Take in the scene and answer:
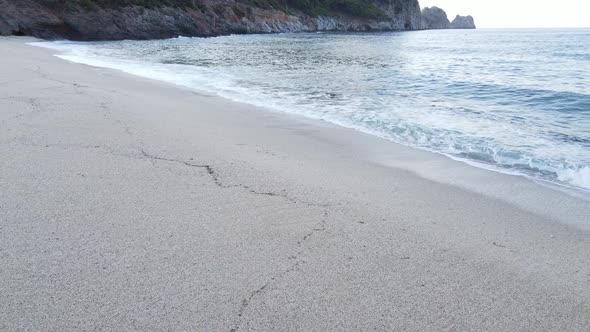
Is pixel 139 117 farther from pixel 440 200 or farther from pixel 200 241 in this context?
pixel 440 200

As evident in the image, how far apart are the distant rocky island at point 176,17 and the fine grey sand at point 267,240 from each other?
38.1 meters

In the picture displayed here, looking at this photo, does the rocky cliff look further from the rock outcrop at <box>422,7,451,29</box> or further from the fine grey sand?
the fine grey sand

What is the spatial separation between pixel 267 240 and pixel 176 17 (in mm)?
53119

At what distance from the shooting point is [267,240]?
8.59 feet

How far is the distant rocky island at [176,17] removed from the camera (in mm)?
35125

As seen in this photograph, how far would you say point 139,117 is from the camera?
230 inches

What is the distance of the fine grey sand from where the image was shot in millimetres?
1953

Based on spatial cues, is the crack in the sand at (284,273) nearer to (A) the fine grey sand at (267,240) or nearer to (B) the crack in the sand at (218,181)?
(A) the fine grey sand at (267,240)

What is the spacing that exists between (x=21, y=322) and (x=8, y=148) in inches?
114

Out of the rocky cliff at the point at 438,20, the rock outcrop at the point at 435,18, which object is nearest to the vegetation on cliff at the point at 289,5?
the rocky cliff at the point at 438,20

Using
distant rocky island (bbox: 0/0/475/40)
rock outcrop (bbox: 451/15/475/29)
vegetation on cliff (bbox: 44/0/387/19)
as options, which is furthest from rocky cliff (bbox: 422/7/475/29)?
distant rocky island (bbox: 0/0/475/40)

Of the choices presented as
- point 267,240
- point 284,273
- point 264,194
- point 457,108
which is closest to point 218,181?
point 264,194

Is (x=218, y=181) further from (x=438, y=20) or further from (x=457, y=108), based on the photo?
(x=438, y=20)

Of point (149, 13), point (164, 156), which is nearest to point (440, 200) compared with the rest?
point (164, 156)
